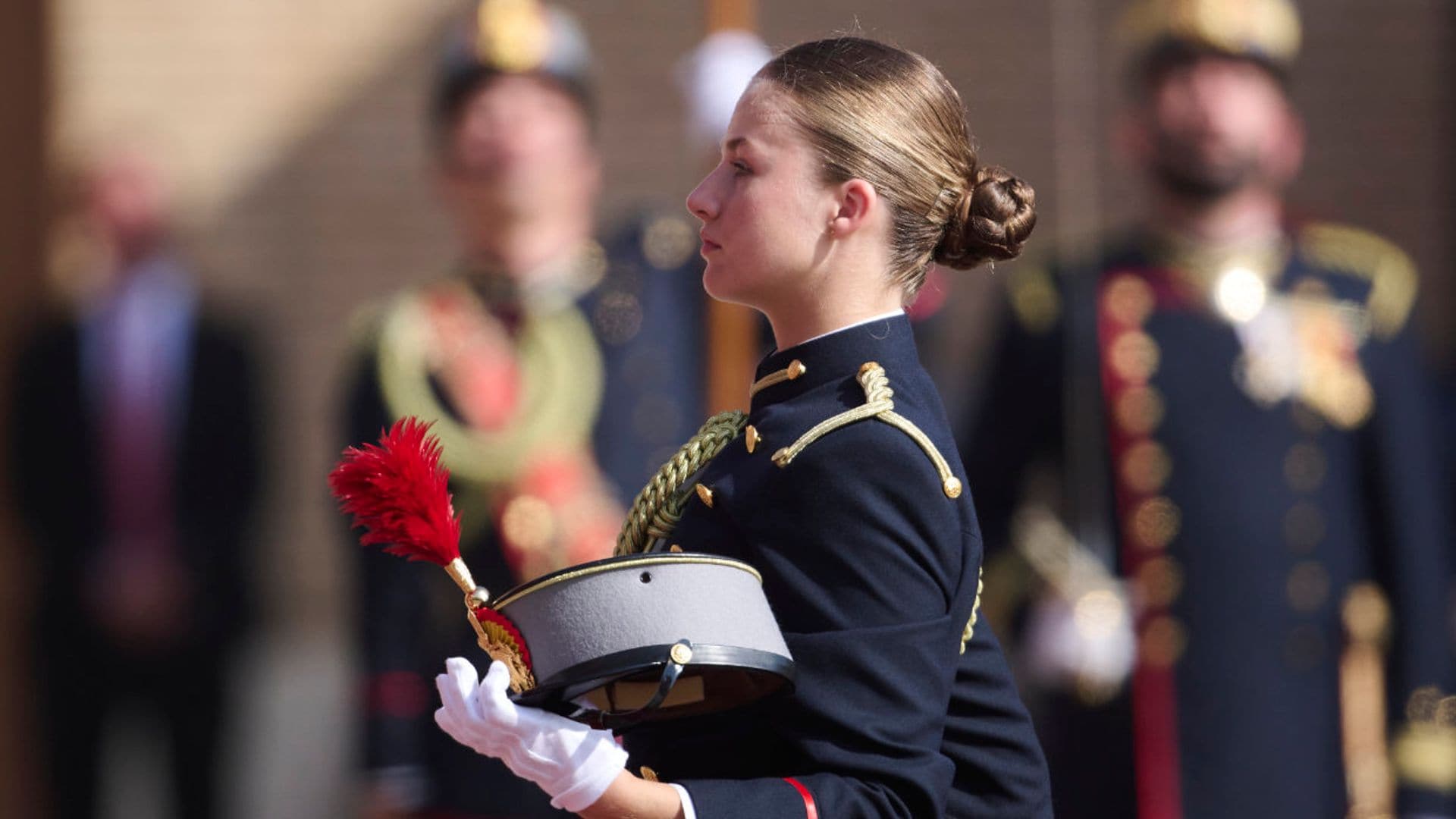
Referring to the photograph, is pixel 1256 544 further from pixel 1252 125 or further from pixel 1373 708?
pixel 1252 125

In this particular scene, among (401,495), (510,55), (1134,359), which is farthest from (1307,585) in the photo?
(401,495)

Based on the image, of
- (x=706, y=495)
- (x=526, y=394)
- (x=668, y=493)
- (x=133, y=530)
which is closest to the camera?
(x=706, y=495)

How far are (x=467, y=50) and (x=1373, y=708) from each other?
2.28 meters

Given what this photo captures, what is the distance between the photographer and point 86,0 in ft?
19.3

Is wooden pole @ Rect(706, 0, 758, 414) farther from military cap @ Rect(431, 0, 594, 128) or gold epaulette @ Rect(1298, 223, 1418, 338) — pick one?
gold epaulette @ Rect(1298, 223, 1418, 338)

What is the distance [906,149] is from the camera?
6.08ft

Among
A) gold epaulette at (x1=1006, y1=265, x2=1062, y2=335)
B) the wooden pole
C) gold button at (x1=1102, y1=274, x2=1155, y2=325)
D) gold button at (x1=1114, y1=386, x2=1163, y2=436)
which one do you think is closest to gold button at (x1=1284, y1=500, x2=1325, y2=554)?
gold button at (x1=1114, y1=386, x2=1163, y2=436)

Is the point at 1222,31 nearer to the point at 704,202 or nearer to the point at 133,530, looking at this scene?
the point at 704,202

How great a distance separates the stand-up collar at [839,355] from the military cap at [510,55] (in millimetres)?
2684

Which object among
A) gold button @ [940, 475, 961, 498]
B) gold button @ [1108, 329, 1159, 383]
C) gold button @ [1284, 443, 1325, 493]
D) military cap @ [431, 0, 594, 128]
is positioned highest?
military cap @ [431, 0, 594, 128]

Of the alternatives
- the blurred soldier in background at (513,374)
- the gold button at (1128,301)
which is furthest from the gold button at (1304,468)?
the blurred soldier in background at (513,374)

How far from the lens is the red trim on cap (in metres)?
1.67

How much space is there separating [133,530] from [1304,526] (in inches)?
114

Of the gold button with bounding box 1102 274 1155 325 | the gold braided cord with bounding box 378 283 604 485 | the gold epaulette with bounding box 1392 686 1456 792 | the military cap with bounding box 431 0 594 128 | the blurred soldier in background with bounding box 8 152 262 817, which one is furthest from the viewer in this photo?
the blurred soldier in background with bounding box 8 152 262 817
